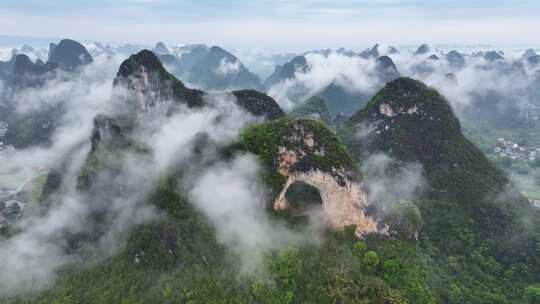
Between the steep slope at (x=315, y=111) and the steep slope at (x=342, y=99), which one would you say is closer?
the steep slope at (x=315, y=111)

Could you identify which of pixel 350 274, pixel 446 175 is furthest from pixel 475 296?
pixel 446 175

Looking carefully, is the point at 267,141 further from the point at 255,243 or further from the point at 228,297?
the point at 228,297

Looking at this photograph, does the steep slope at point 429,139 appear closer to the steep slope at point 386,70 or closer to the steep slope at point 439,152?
the steep slope at point 439,152

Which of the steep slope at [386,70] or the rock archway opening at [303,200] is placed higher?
the steep slope at [386,70]

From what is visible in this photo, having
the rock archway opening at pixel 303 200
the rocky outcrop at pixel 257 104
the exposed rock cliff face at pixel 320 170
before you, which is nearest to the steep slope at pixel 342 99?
the rocky outcrop at pixel 257 104

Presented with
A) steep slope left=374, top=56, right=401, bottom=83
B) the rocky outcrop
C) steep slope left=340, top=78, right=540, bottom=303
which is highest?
steep slope left=374, top=56, right=401, bottom=83

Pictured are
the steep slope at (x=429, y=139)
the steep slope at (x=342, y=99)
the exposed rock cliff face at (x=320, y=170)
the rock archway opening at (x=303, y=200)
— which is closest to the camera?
the exposed rock cliff face at (x=320, y=170)

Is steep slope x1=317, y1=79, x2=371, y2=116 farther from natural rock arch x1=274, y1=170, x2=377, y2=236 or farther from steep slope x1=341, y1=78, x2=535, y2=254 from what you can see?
natural rock arch x1=274, y1=170, x2=377, y2=236

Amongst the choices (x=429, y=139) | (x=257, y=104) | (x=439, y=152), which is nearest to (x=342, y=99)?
(x=257, y=104)

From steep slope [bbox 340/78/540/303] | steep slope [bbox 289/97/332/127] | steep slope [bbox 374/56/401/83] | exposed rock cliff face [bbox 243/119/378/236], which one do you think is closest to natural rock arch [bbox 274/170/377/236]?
exposed rock cliff face [bbox 243/119/378/236]
